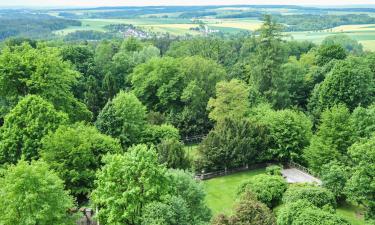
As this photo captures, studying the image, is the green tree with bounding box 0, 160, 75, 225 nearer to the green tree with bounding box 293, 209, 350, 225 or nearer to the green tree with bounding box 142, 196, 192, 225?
the green tree with bounding box 142, 196, 192, 225

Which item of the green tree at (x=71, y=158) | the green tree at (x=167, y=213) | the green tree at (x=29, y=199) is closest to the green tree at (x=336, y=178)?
the green tree at (x=167, y=213)

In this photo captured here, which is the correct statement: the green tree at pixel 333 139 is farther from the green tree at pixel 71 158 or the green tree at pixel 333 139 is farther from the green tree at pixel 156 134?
the green tree at pixel 71 158

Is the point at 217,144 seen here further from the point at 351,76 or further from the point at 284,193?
the point at 351,76

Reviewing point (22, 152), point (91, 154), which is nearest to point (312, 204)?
point (91, 154)

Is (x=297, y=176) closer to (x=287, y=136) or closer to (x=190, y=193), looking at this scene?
(x=287, y=136)

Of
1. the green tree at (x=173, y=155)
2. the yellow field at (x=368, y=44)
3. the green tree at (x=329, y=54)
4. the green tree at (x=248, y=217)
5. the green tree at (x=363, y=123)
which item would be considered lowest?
the yellow field at (x=368, y=44)

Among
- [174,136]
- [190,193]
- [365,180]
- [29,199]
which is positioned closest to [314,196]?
[365,180]
